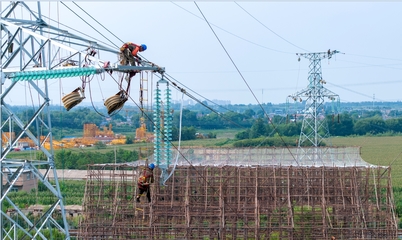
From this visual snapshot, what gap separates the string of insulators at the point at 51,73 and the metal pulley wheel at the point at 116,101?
497 mm

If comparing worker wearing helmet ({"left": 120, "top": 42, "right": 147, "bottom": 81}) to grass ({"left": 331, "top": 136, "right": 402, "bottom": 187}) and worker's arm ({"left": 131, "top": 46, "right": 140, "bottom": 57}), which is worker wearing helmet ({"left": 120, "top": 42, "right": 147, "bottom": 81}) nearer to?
worker's arm ({"left": 131, "top": 46, "right": 140, "bottom": 57})

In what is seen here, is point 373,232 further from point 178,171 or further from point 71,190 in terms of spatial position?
point 71,190

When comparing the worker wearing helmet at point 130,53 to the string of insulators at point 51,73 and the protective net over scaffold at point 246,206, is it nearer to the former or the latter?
the string of insulators at point 51,73

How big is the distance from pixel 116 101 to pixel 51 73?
1.03m

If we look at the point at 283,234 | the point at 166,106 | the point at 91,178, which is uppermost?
the point at 166,106

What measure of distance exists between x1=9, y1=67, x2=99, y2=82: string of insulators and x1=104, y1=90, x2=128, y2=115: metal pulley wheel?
1.63 feet

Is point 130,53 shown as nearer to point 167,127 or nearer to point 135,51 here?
point 135,51

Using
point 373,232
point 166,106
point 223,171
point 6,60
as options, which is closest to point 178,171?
point 223,171

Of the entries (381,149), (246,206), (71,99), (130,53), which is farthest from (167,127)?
(381,149)

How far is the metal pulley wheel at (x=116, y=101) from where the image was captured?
9.20 metres

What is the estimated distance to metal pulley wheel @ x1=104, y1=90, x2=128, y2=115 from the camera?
9.20 metres

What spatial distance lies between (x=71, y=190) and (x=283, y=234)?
18379 mm

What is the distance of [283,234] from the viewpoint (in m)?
19.8

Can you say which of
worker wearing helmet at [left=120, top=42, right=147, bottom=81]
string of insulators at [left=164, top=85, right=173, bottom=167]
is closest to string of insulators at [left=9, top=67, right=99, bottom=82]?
worker wearing helmet at [left=120, top=42, right=147, bottom=81]
